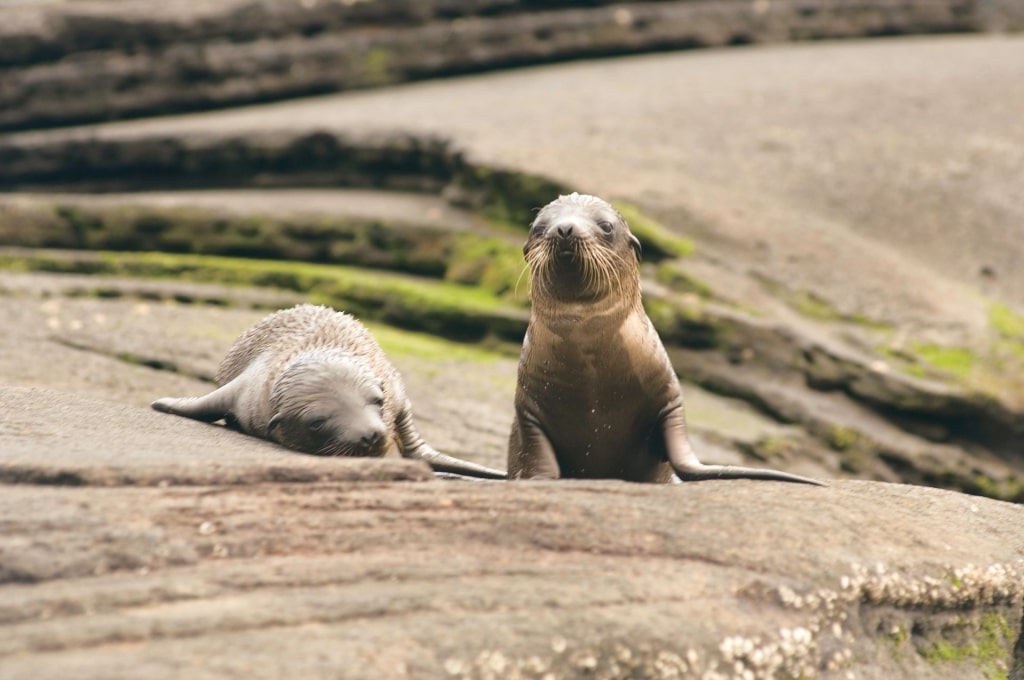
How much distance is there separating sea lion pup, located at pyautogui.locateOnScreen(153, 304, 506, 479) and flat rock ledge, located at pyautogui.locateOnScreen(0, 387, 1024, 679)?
0.75 m

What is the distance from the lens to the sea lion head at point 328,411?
19.6ft

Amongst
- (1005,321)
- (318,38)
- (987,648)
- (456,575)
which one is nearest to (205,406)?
(456,575)

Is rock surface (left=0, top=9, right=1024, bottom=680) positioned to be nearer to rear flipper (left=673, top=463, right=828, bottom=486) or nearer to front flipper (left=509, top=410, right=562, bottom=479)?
rear flipper (left=673, top=463, right=828, bottom=486)

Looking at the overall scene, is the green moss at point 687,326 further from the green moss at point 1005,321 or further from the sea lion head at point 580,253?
the sea lion head at point 580,253

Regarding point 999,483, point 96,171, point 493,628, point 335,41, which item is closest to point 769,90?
point 335,41

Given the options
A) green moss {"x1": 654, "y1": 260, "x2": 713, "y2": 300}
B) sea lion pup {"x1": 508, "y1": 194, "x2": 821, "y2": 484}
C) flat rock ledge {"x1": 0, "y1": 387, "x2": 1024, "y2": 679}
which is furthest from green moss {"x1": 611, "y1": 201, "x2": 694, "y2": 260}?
flat rock ledge {"x1": 0, "y1": 387, "x2": 1024, "y2": 679}

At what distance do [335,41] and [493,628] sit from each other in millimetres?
11490

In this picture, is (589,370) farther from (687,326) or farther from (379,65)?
(379,65)

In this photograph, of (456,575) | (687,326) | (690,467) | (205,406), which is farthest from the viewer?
(687,326)

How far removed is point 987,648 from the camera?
501 centimetres

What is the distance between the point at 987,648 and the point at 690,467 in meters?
1.29

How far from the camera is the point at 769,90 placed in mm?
13438

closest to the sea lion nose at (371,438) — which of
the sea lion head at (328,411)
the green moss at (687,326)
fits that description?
the sea lion head at (328,411)

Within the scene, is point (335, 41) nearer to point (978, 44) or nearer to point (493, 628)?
point (978, 44)
